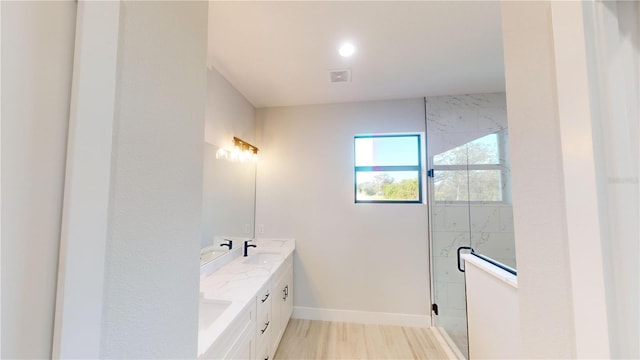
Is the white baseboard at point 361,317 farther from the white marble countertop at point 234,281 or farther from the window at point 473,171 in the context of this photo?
the window at point 473,171

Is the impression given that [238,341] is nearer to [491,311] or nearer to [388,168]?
[491,311]

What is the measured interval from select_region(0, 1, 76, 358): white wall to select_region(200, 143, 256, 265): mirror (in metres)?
1.51

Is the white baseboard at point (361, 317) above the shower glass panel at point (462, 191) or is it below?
below

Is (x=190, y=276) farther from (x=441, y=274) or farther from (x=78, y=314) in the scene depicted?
(x=441, y=274)

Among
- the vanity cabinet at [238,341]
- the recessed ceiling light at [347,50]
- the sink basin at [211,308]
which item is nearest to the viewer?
the vanity cabinet at [238,341]

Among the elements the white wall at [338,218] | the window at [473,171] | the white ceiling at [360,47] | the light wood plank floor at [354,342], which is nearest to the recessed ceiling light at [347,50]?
the white ceiling at [360,47]

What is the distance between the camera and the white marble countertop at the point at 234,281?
4.00 feet

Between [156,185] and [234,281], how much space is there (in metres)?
1.49

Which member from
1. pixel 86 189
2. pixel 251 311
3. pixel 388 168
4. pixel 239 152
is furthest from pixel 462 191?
pixel 86 189

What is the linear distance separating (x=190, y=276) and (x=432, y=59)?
2440 millimetres

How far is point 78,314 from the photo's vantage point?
1.32ft

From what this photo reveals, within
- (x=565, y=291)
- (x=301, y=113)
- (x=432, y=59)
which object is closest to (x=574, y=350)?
(x=565, y=291)

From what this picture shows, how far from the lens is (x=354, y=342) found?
8.35 ft

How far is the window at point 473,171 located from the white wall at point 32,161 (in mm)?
2638
